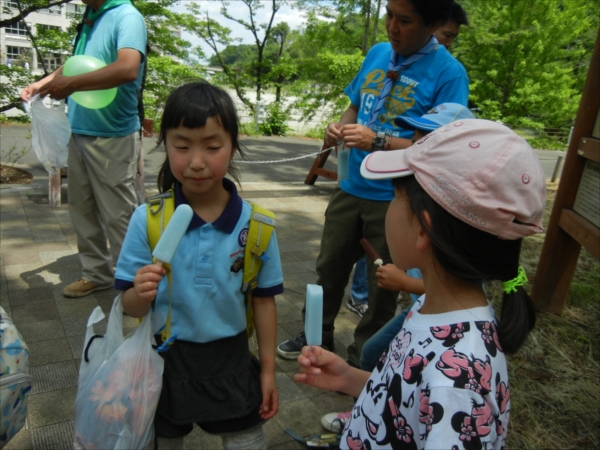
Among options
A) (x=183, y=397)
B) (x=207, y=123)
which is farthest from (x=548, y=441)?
(x=207, y=123)

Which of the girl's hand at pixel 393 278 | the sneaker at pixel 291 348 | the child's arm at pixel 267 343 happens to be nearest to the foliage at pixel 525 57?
the sneaker at pixel 291 348

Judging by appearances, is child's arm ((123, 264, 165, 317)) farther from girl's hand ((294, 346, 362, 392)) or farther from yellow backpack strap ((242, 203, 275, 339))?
girl's hand ((294, 346, 362, 392))

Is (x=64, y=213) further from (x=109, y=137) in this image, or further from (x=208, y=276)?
(x=208, y=276)

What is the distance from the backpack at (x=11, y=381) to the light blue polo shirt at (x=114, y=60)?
1.86 metres

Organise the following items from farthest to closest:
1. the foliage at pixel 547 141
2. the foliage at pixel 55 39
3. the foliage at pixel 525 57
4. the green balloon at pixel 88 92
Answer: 1. the foliage at pixel 547 141
2. the foliage at pixel 525 57
3. the foliage at pixel 55 39
4. the green balloon at pixel 88 92

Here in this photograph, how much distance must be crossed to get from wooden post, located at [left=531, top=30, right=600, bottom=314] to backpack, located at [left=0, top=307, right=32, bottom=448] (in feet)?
11.5

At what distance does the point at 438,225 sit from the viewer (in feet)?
3.72

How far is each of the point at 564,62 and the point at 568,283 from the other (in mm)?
14363

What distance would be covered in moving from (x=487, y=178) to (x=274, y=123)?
16.0 meters

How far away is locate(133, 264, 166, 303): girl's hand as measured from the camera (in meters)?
1.35

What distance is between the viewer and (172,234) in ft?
4.40

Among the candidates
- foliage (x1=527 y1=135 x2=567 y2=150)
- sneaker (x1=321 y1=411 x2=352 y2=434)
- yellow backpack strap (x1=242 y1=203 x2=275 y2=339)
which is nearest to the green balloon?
yellow backpack strap (x1=242 y1=203 x2=275 y2=339)

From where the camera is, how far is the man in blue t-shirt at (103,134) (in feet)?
9.84

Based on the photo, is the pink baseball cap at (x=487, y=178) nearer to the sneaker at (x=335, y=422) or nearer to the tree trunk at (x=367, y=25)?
the sneaker at (x=335, y=422)
